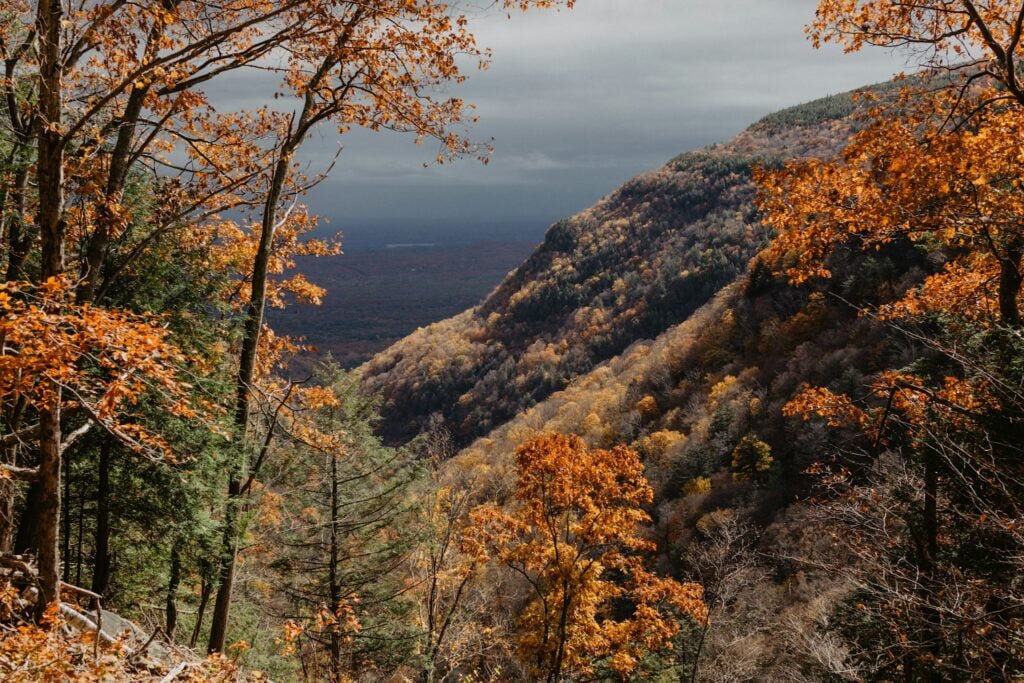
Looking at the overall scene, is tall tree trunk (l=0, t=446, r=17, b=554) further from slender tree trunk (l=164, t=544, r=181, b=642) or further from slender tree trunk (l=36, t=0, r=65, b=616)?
slender tree trunk (l=164, t=544, r=181, b=642)

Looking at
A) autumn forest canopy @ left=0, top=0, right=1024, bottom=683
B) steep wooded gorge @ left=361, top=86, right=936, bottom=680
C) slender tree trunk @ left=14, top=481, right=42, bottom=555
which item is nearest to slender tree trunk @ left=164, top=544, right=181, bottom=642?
autumn forest canopy @ left=0, top=0, right=1024, bottom=683

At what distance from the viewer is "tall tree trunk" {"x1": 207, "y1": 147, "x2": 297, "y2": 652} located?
8648 millimetres

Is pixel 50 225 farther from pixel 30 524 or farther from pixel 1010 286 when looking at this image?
pixel 1010 286

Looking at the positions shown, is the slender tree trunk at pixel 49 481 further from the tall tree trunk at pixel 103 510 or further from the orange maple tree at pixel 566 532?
the orange maple tree at pixel 566 532

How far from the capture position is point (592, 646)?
13656mm

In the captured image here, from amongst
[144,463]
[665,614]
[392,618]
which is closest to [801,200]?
[144,463]

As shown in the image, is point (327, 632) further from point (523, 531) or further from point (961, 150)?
point (961, 150)

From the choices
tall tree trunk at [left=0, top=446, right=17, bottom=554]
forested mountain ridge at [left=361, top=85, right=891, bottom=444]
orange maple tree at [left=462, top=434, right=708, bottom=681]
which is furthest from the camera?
forested mountain ridge at [left=361, top=85, right=891, bottom=444]

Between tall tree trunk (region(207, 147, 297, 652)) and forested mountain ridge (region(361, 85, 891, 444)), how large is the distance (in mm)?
114176

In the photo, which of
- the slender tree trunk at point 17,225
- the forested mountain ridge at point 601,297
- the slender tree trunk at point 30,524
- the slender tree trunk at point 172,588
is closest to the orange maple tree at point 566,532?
the slender tree trunk at point 172,588

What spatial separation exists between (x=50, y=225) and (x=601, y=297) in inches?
6419

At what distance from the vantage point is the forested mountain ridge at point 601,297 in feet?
470

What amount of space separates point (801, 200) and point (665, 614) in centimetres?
2135

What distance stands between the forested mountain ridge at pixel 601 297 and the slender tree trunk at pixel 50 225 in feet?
387
